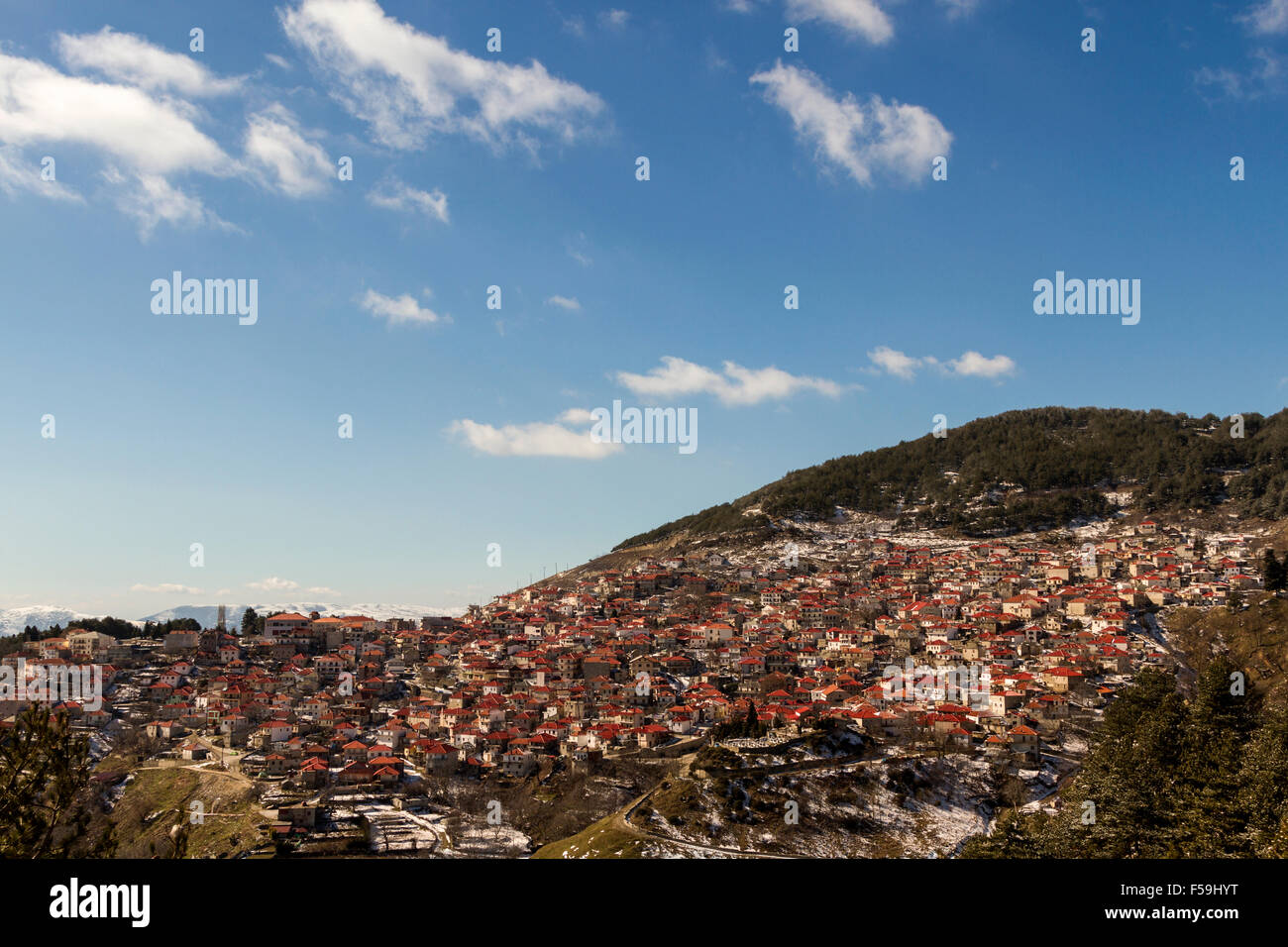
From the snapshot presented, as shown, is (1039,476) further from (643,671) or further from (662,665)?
(643,671)

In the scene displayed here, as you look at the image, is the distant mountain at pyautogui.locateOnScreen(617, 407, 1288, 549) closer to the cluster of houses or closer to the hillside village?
the hillside village

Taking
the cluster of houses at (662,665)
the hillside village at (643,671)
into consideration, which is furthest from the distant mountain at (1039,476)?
the cluster of houses at (662,665)

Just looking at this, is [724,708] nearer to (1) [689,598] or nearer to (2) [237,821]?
(2) [237,821]

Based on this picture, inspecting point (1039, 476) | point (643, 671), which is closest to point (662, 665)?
point (643, 671)

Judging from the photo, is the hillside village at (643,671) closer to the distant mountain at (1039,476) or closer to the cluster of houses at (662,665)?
the cluster of houses at (662,665)

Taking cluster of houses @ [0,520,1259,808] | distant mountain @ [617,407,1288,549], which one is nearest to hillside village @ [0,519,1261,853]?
cluster of houses @ [0,520,1259,808]

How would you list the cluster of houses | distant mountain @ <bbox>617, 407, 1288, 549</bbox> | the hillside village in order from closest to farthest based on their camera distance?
the hillside village → the cluster of houses → distant mountain @ <bbox>617, 407, 1288, 549</bbox>
